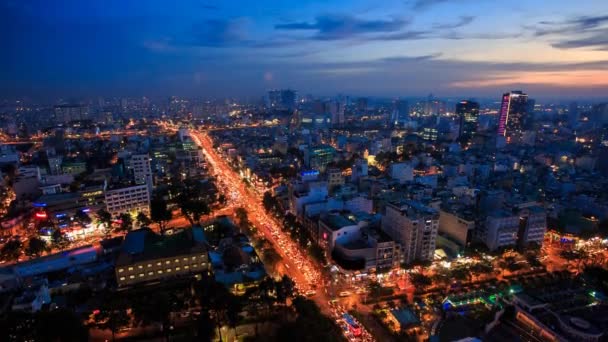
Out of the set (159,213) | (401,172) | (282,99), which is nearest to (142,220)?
(159,213)

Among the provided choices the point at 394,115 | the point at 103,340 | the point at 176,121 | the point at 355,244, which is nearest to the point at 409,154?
the point at 355,244

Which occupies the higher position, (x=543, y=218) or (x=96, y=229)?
(x=543, y=218)

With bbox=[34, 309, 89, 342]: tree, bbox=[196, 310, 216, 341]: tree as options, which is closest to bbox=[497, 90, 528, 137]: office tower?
bbox=[196, 310, 216, 341]: tree

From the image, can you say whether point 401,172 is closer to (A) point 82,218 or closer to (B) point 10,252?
(A) point 82,218

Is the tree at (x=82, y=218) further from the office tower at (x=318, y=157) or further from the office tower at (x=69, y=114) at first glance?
the office tower at (x=69, y=114)

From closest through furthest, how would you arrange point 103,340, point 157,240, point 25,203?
point 103,340
point 157,240
point 25,203

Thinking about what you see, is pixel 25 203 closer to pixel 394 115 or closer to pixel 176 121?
pixel 176 121

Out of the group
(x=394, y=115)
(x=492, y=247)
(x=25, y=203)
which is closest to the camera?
(x=492, y=247)

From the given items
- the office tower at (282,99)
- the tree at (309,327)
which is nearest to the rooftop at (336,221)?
the tree at (309,327)
